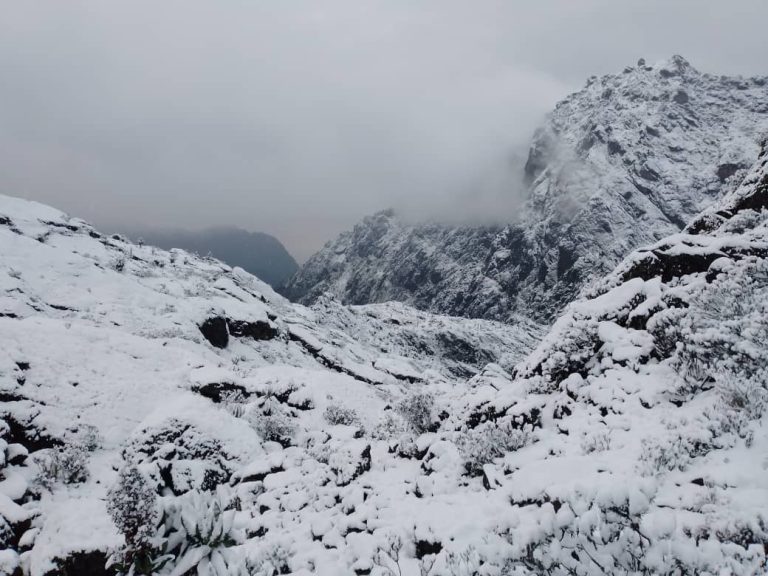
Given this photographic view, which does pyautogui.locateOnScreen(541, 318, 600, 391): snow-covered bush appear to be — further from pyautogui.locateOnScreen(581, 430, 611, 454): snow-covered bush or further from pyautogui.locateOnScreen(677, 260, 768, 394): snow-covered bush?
pyautogui.locateOnScreen(581, 430, 611, 454): snow-covered bush

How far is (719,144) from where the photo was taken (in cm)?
19112

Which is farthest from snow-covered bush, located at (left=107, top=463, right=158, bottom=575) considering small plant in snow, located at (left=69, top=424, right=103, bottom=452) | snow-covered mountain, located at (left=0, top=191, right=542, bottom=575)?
small plant in snow, located at (left=69, top=424, right=103, bottom=452)

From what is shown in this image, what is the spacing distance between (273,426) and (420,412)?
3924 millimetres

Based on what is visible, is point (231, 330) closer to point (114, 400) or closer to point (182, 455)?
point (114, 400)

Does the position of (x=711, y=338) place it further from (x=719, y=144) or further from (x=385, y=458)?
(x=719, y=144)

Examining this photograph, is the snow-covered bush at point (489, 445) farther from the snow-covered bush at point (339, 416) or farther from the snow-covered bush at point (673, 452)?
the snow-covered bush at point (339, 416)

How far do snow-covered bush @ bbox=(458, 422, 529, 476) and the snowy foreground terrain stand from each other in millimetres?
33

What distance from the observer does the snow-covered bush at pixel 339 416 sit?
1259 centimetres

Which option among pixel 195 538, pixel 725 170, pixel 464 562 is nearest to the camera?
pixel 464 562

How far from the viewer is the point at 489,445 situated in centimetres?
762

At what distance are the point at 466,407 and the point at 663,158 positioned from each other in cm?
22812

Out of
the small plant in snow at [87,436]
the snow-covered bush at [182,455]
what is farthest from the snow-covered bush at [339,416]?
the small plant in snow at [87,436]

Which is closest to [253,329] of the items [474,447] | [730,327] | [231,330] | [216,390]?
[231,330]

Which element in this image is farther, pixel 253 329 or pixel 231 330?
pixel 253 329
